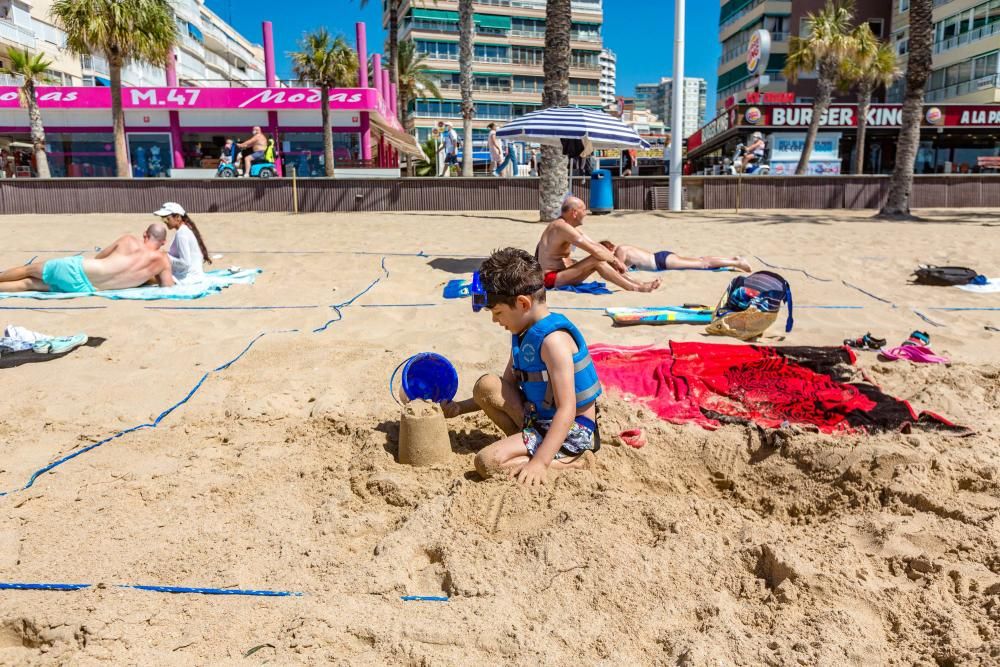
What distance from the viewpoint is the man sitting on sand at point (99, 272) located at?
271 inches

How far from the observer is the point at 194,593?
219 cm

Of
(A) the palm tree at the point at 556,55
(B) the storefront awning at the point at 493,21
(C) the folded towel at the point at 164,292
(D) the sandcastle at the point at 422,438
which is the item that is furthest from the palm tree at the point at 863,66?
(B) the storefront awning at the point at 493,21

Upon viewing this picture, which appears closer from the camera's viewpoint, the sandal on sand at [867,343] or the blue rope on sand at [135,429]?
the blue rope on sand at [135,429]

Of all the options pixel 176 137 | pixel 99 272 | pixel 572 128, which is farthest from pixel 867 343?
pixel 176 137

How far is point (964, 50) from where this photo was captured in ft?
117

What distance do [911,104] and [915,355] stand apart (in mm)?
12804

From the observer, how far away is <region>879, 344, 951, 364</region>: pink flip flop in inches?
180

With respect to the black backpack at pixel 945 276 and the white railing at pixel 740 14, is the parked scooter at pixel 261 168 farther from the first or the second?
the white railing at pixel 740 14

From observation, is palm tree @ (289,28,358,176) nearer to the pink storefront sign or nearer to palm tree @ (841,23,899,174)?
the pink storefront sign

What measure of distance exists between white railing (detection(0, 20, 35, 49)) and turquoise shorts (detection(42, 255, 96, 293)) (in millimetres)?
33415

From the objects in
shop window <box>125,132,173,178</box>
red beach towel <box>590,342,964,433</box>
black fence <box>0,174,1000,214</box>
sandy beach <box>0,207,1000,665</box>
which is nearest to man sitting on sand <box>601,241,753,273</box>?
sandy beach <box>0,207,1000,665</box>

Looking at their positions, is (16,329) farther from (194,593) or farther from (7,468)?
(194,593)

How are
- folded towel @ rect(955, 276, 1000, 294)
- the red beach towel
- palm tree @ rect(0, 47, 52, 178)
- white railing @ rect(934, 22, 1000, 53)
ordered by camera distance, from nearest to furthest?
the red beach towel → folded towel @ rect(955, 276, 1000, 294) → palm tree @ rect(0, 47, 52, 178) → white railing @ rect(934, 22, 1000, 53)

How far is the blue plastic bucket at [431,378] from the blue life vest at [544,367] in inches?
22.3
